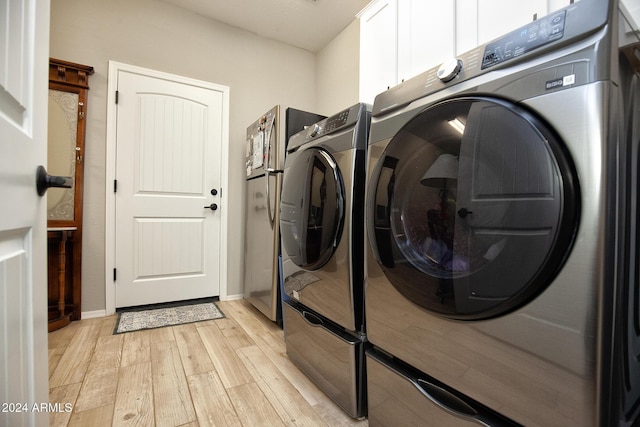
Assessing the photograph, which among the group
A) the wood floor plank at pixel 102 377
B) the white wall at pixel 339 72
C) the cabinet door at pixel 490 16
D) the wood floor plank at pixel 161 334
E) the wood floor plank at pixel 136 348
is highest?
the white wall at pixel 339 72

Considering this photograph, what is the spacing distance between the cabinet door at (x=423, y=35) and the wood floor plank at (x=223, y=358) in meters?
1.64

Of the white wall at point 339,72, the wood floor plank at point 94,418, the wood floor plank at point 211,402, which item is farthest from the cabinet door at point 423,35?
the wood floor plank at point 94,418

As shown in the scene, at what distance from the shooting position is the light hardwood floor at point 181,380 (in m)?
1.11

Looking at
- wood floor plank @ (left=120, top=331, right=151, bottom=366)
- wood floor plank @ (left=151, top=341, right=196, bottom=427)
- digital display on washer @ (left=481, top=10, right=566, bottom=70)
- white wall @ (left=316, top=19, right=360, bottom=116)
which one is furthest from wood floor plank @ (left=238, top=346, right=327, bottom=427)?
white wall @ (left=316, top=19, right=360, bottom=116)

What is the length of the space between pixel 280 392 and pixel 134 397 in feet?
2.11

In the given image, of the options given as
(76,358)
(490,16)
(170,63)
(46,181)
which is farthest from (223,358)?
(170,63)

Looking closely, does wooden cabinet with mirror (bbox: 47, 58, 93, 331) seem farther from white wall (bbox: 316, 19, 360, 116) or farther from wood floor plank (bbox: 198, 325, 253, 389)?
white wall (bbox: 316, 19, 360, 116)

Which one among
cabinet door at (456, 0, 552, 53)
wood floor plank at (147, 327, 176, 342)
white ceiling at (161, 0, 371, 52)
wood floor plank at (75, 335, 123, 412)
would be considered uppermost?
white ceiling at (161, 0, 371, 52)

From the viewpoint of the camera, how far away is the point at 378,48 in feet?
4.52

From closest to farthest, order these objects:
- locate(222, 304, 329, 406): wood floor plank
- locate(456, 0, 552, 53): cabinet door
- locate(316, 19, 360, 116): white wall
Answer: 1. locate(456, 0, 552, 53): cabinet door
2. locate(222, 304, 329, 406): wood floor plank
3. locate(316, 19, 360, 116): white wall

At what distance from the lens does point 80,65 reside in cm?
211

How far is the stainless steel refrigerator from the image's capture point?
1941 mm

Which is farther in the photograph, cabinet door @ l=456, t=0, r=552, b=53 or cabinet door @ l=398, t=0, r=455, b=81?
cabinet door @ l=398, t=0, r=455, b=81

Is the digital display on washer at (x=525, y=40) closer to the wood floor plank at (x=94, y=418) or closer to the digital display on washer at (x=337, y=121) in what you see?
the digital display on washer at (x=337, y=121)
